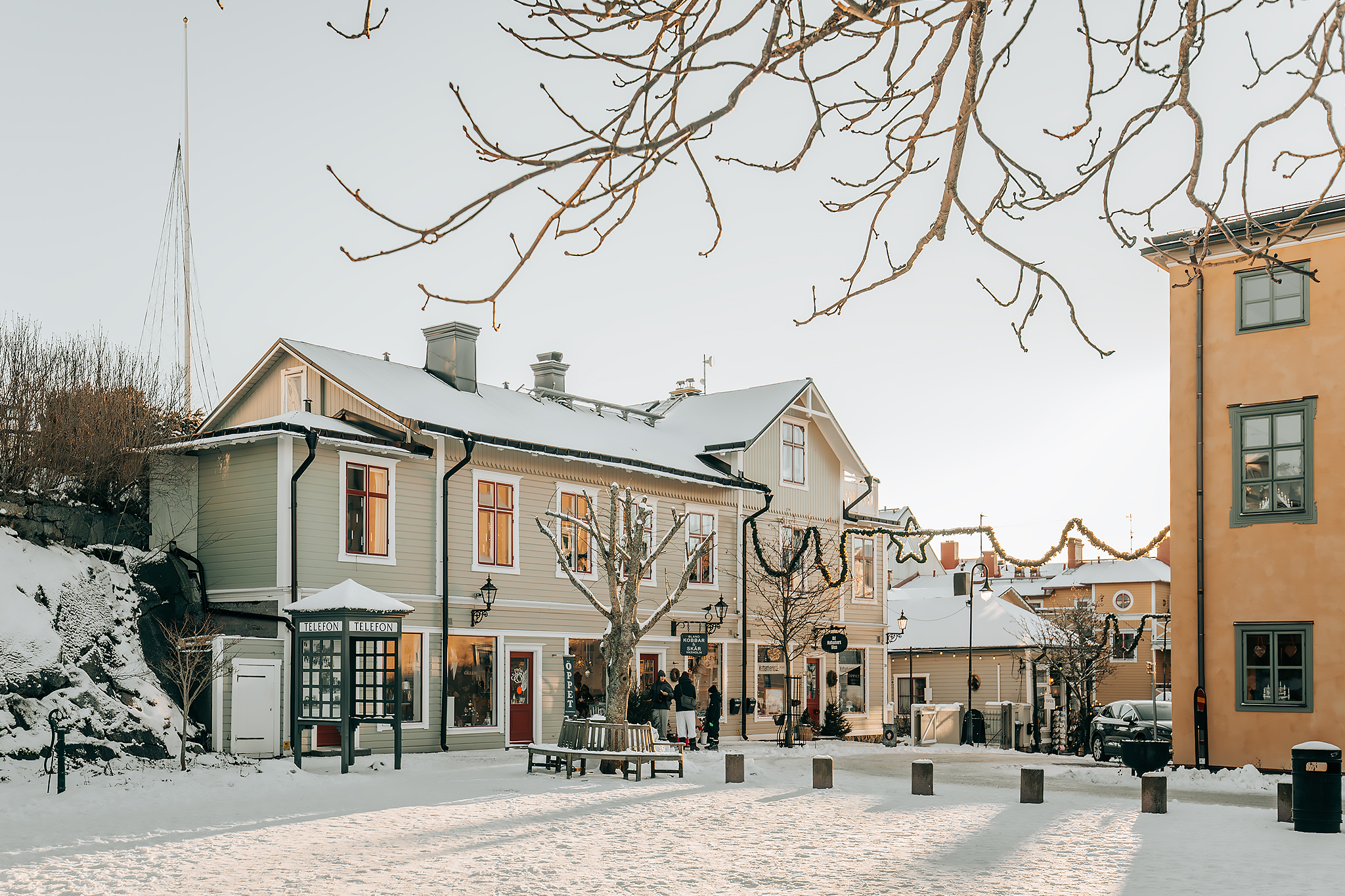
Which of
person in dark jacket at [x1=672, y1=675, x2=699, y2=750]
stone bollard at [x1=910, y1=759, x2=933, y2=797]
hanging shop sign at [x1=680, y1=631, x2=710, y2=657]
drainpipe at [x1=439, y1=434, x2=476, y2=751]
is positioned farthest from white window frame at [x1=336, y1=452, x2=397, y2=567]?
stone bollard at [x1=910, y1=759, x2=933, y2=797]

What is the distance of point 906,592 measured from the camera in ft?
190

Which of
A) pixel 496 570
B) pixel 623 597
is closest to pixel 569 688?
pixel 496 570

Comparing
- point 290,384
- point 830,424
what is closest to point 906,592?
point 830,424

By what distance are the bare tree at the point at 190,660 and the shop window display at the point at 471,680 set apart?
14.6 ft

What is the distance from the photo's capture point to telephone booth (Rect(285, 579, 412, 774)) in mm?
18906

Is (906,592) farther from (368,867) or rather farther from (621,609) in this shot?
(368,867)

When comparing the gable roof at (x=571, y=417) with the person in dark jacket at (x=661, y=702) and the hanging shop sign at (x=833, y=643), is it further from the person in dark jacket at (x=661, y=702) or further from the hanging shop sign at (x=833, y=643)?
the person in dark jacket at (x=661, y=702)

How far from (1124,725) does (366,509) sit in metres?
17.5

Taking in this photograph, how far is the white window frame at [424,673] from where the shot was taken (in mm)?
23453

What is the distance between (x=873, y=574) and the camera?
3647 cm

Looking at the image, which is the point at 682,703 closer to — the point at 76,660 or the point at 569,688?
the point at 569,688

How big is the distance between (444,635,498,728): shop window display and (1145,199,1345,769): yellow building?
12.5m

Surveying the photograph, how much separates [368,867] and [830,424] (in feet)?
81.7

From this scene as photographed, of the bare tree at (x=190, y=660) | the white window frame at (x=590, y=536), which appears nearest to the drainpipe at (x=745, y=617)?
the white window frame at (x=590, y=536)
